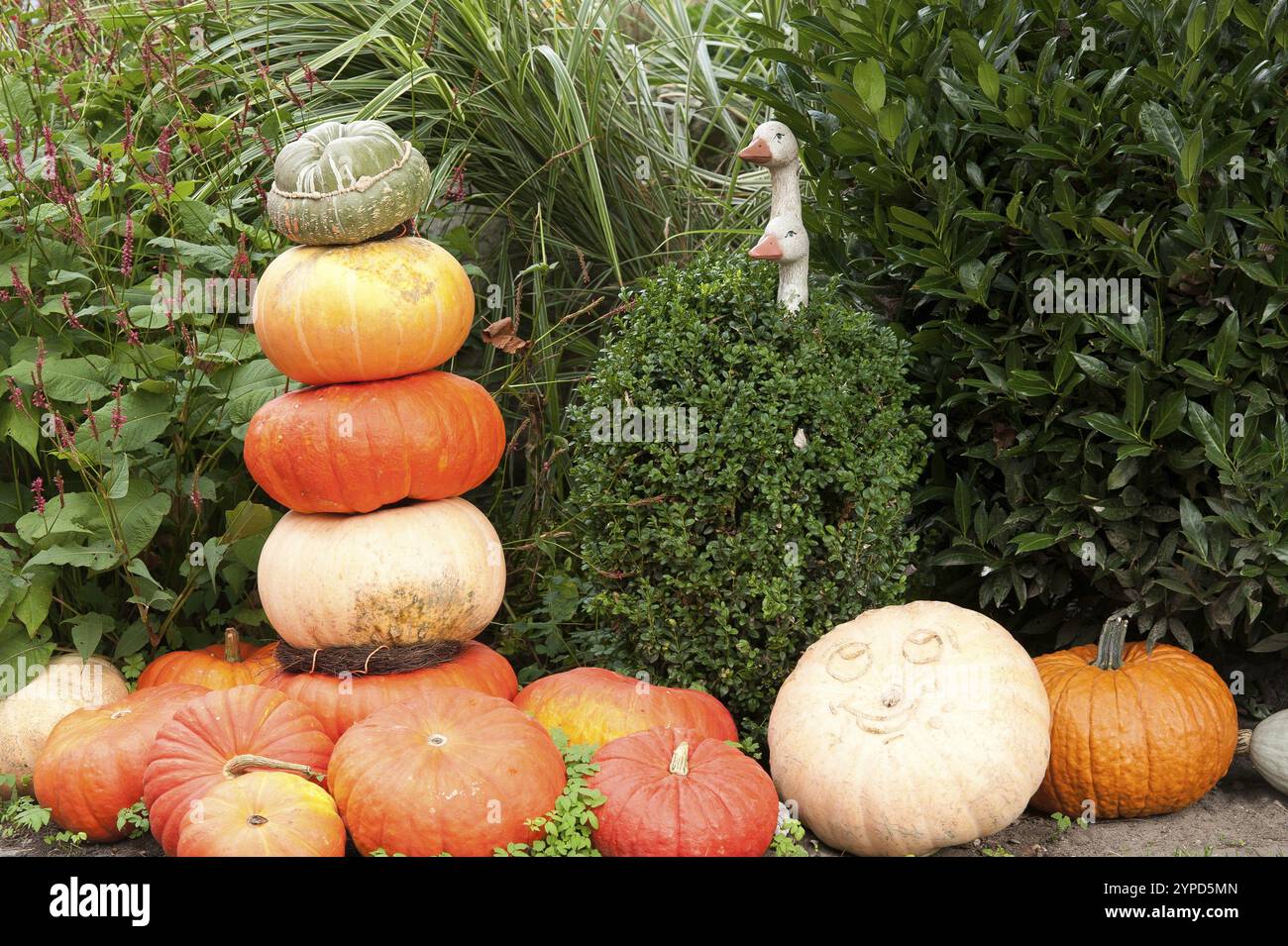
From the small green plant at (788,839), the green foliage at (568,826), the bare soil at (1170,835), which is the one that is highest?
the green foliage at (568,826)

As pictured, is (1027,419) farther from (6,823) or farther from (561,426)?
(6,823)

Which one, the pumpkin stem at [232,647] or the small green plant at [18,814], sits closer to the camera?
the small green plant at [18,814]

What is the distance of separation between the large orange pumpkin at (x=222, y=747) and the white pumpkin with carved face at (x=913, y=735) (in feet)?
3.80

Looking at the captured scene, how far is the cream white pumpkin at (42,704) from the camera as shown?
3.27m

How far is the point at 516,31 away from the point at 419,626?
7.87 ft

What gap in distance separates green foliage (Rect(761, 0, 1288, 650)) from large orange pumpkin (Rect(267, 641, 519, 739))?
139 cm

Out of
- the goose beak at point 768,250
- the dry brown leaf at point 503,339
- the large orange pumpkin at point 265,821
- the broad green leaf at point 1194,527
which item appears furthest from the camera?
the dry brown leaf at point 503,339

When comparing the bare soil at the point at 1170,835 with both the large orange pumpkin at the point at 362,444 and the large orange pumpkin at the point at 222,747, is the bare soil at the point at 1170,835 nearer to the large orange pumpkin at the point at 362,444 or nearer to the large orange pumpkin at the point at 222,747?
the large orange pumpkin at the point at 222,747

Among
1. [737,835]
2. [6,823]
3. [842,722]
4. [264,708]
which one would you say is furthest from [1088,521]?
[6,823]

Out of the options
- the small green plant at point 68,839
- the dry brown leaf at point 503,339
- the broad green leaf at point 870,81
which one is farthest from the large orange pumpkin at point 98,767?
the broad green leaf at point 870,81

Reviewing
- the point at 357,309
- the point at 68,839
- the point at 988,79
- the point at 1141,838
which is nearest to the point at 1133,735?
the point at 1141,838

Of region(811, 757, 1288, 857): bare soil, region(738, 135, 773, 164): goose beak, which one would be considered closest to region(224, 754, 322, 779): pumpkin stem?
region(811, 757, 1288, 857): bare soil

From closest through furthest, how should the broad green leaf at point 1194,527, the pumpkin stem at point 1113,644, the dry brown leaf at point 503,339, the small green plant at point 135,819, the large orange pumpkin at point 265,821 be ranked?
the large orange pumpkin at point 265,821 → the small green plant at point 135,819 → the broad green leaf at point 1194,527 → the pumpkin stem at point 1113,644 → the dry brown leaf at point 503,339

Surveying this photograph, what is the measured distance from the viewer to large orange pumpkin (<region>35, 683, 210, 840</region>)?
2955 mm
